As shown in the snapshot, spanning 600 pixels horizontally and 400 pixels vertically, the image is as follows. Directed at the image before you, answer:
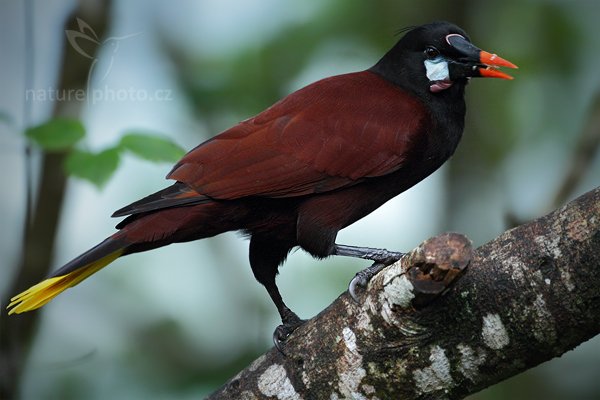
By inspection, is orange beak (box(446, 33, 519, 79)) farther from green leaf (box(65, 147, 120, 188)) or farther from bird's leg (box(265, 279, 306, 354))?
green leaf (box(65, 147, 120, 188))

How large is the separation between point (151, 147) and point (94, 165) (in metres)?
0.21

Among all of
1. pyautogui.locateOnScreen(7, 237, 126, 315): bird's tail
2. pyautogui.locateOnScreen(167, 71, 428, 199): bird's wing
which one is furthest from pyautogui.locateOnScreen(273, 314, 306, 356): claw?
pyautogui.locateOnScreen(7, 237, 126, 315): bird's tail

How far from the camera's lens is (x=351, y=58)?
5.16m

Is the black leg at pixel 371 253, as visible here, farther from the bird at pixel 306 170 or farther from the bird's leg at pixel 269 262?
the bird's leg at pixel 269 262

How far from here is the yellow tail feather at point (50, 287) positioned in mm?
2754

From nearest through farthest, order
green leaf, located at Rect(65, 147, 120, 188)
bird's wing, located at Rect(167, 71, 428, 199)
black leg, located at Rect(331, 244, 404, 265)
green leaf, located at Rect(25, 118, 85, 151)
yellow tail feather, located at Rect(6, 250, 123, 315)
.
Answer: black leg, located at Rect(331, 244, 404, 265)
yellow tail feather, located at Rect(6, 250, 123, 315)
bird's wing, located at Rect(167, 71, 428, 199)
green leaf, located at Rect(65, 147, 120, 188)
green leaf, located at Rect(25, 118, 85, 151)

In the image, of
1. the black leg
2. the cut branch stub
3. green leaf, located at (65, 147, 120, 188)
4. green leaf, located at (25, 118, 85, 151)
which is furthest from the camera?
green leaf, located at (25, 118, 85, 151)

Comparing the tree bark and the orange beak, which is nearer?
the tree bark

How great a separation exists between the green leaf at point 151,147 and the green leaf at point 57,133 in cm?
17

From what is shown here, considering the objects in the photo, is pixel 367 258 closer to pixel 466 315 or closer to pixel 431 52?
pixel 466 315

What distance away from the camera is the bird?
9.29 feet

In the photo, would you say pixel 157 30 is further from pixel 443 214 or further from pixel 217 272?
pixel 443 214

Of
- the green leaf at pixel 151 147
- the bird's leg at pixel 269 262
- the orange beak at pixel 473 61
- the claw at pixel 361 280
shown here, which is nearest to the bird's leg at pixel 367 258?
the claw at pixel 361 280

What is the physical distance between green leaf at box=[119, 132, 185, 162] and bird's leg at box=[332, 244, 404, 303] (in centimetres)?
69
